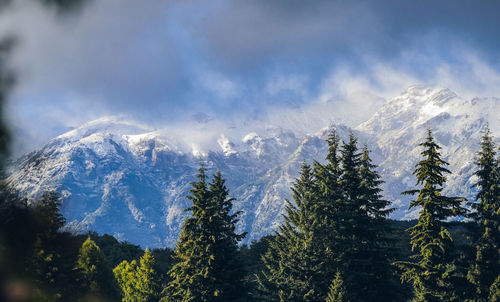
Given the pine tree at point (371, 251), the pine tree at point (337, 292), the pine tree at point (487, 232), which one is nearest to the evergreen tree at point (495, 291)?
the pine tree at point (487, 232)

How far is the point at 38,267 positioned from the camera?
47.5 feet

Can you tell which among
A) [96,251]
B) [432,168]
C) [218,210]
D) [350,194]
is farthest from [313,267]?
[96,251]

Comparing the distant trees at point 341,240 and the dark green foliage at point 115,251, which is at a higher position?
the dark green foliage at point 115,251

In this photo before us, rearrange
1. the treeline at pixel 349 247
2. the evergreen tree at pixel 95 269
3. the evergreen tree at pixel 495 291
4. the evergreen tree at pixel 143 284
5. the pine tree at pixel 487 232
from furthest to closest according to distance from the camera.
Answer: the evergreen tree at pixel 143 284, the evergreen tree at pixel 95 269, the pine tree at pixel 487 232, the treeline at pixel 349 247, the evergreen tree at pixel 495 291

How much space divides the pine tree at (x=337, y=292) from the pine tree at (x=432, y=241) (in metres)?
5.68

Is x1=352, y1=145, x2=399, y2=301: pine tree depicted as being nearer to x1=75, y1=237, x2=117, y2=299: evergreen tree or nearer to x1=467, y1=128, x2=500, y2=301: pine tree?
x1=467, y1=128, x2=500, y2=301: pine tree

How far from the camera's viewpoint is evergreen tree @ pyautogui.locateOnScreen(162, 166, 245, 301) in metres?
40.5

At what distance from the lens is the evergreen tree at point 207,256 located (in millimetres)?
40500

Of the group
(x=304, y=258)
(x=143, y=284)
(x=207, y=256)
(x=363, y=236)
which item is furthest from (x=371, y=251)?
(x=143, y=284)

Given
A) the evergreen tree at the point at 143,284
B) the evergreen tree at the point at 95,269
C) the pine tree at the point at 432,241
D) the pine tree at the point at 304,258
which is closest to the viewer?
the pine tree at the point at 432,241

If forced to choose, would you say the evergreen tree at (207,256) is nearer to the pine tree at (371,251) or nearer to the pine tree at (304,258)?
the pine tree at (304,258)

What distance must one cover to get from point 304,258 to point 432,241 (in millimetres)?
12725

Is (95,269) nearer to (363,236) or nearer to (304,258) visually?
(304,258)

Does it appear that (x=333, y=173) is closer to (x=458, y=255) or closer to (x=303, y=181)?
(x=303, y=181)
